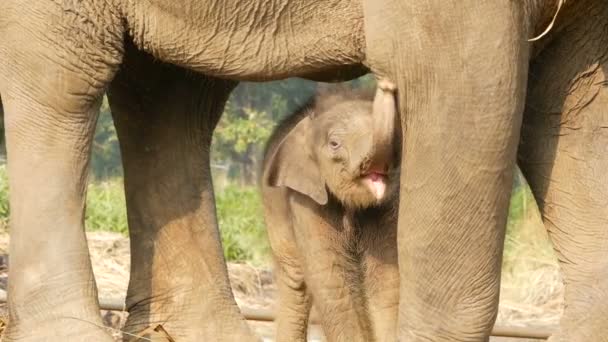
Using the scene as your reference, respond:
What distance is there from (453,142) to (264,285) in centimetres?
473

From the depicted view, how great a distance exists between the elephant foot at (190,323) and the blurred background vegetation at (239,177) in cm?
324

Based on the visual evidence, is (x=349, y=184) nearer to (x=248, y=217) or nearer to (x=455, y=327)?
(x=455, y=327)

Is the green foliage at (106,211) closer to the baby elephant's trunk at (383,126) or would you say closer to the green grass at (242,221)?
the green grass at (242,221)

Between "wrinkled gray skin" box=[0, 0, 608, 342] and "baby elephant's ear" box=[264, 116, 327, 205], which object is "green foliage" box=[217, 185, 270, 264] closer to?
"baby elephant's ear" box=[264, 116, 327, 205]

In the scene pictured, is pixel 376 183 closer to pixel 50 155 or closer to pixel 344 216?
pixel 344 216

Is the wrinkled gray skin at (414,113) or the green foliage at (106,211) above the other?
the wrinkled gray skin at (414,113)

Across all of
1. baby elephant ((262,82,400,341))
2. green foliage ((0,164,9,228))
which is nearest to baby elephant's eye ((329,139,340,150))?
baby elephant ((262,82,400,341))

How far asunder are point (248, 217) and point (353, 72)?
5.41 metres

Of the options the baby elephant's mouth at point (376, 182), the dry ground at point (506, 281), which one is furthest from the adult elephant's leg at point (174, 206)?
the dry ground at point (506, 281)

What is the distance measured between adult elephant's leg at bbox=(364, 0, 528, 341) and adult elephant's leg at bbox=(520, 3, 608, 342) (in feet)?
1.21

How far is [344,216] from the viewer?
5883mm

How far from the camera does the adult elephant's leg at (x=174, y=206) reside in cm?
597

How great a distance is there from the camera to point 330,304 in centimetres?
586

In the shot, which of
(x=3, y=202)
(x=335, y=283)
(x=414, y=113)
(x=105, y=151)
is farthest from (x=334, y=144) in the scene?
(x=105, y=151)
